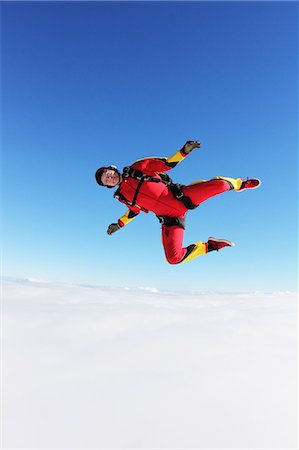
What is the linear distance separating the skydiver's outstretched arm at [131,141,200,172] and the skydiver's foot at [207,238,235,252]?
1206mm

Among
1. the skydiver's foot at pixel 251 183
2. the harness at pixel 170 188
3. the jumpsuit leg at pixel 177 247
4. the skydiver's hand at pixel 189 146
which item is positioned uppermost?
the skydiver's hand at pixel 189 146

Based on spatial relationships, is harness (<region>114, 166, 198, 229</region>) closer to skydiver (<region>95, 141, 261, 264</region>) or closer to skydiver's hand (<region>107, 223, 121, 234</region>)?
skydiver (<region>95, 141, 261, 264</region>)

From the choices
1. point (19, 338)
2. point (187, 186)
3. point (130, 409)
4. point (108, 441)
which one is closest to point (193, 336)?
point (130, 409)

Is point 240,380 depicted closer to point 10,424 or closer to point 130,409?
point 130,409

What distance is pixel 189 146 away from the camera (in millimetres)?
3764

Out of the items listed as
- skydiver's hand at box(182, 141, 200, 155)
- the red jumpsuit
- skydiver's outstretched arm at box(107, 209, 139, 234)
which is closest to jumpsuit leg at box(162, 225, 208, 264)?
the red jumpsuit

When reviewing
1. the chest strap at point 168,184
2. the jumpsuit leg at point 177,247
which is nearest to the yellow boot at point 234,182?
the chest strap at point 168,184

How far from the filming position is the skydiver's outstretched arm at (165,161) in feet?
12.4

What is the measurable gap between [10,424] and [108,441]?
59cm

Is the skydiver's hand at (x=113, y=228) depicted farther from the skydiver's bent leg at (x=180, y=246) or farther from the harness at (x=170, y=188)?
the skydiver's bent leg at (x=180, y=246)

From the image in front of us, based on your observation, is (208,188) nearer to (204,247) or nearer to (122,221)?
(204,247)

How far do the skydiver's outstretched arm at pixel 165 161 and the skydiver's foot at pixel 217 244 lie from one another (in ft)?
3.96

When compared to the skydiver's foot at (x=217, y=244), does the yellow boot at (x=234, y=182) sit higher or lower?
higher

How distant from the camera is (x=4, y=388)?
2.04m
